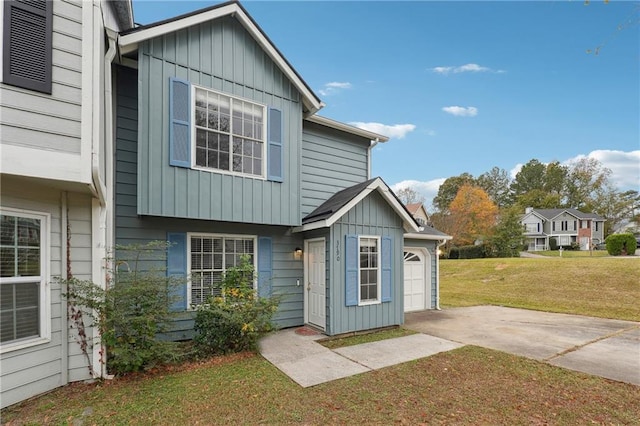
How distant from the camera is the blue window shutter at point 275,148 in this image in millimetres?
6877

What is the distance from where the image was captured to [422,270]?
1089cm

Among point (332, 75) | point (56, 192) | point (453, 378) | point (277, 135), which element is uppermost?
point (332, 75)

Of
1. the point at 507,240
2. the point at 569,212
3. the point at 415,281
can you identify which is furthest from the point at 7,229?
the point at 569,212

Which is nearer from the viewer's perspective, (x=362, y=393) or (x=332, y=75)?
(x=362, y=393)

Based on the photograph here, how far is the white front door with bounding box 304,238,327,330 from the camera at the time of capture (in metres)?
7.38

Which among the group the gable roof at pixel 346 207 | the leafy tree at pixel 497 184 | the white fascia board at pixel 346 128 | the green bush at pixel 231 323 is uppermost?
the leafy tree at pixel 497 184

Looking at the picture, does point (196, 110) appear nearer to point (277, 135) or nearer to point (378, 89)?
point (277, 135)

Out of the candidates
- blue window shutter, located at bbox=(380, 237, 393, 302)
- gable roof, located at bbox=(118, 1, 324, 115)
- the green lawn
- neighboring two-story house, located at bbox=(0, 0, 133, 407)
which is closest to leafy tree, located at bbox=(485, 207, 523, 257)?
blue window shutter, located at bbox=(380, 237, 393, 302)

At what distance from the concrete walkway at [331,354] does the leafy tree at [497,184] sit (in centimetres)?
5275

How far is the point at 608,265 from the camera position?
1594 cm

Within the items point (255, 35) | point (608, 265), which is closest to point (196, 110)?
point (255, 35)

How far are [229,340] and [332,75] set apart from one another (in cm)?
1515

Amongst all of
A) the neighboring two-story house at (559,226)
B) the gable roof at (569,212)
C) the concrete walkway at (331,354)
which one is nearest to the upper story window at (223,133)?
the concrete walkway at (331,354)

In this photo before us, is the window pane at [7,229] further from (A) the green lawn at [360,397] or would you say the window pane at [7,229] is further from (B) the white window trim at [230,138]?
(B) the white window trim at [230,138]
